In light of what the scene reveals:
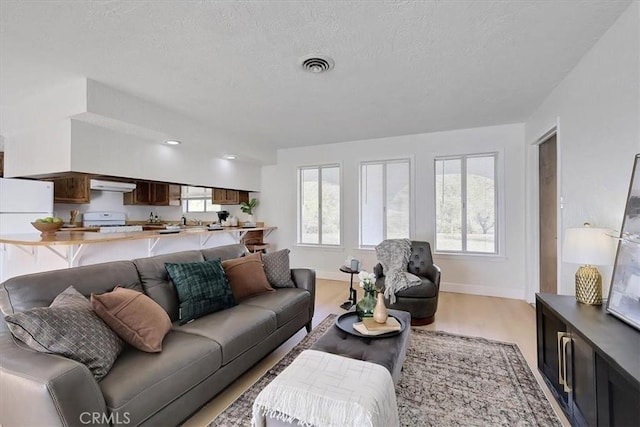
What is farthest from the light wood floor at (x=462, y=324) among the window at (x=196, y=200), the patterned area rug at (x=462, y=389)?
the window at (x=196, y=200)

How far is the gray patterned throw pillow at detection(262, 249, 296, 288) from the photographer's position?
3.03 metres

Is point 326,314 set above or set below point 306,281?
below

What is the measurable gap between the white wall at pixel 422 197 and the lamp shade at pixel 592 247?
8.52 ft

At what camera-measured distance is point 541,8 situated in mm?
1842

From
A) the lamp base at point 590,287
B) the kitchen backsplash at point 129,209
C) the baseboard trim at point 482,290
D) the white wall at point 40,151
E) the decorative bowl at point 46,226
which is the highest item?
the white wall at point 40,151

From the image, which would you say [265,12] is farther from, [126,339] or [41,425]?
[41,425]

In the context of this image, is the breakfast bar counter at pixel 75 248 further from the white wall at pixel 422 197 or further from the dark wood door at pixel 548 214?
the dark wood door at pixel 548 214

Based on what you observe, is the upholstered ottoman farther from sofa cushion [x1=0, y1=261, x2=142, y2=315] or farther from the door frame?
the door frame

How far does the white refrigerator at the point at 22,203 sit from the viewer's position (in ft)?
13.3

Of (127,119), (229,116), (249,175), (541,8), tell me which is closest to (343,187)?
(249,175)

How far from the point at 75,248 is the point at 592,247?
168 inches

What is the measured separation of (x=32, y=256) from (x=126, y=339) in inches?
93.8

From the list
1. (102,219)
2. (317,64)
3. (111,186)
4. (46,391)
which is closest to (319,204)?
(317,64)

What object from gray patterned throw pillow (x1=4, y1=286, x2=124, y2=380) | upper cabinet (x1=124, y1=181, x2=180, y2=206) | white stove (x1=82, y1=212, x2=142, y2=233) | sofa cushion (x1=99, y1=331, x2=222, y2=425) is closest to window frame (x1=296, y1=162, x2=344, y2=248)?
upper cabinet (x1=124, y1=181, x2=180, y2=206)
